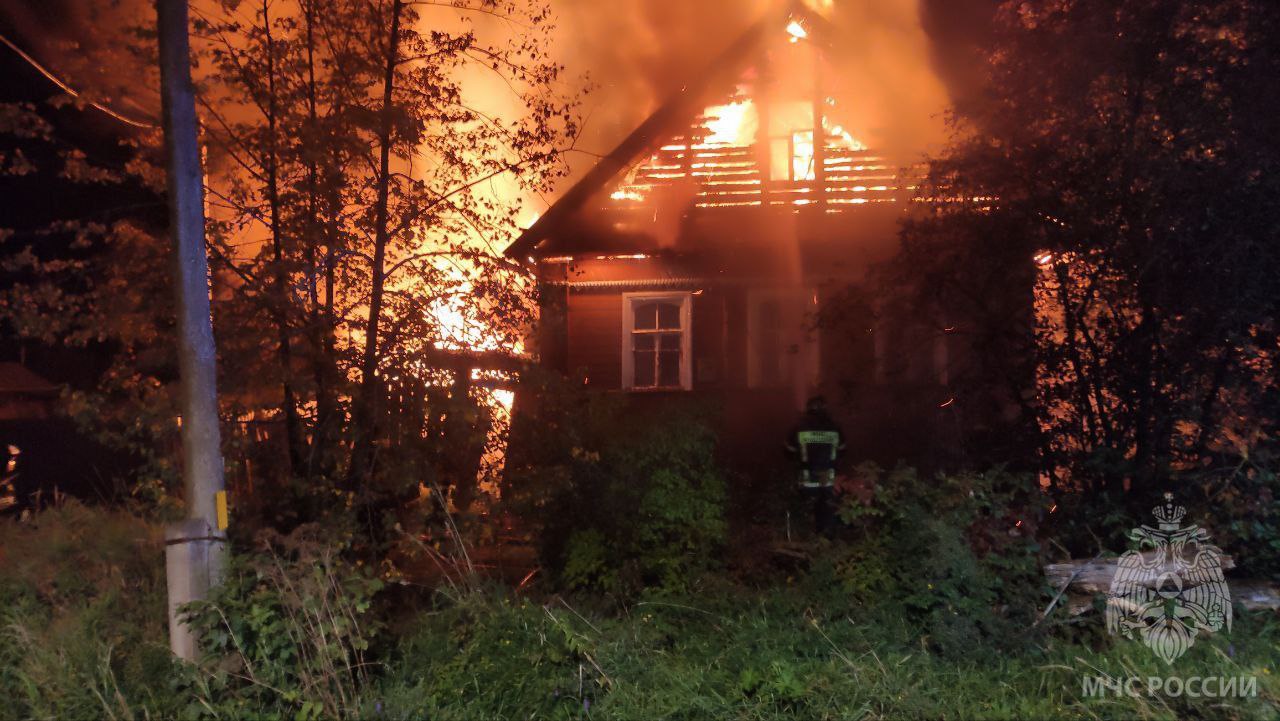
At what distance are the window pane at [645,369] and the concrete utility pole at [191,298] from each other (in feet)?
26.8

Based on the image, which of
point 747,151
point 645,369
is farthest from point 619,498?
point 747,151

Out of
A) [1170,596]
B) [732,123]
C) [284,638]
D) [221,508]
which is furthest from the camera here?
[732,123]

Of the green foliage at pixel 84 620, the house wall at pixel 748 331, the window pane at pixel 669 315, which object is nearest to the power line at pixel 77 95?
the green foliage at pixel 84 620

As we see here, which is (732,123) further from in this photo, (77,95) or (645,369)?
(77,95)

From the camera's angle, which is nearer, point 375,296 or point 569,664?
point 569,664

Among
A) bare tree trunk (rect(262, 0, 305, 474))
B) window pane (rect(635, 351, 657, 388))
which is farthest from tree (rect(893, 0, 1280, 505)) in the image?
bare tree trunk (rect(262, 0, 305, 474))

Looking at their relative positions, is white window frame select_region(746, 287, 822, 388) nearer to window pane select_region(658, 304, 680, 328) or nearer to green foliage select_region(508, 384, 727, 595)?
window pane select_region(658, 304, 680, 328)

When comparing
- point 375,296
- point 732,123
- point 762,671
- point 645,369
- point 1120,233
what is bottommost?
point 762,671

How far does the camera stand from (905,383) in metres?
11.4

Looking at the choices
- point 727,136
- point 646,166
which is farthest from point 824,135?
point 646,166

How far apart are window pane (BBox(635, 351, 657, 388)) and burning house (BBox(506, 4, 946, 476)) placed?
0.8 inches

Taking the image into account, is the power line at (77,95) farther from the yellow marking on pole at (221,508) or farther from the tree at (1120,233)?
the tree at (1120,233)

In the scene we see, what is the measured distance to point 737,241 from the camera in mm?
12492

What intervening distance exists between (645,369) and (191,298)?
8.38 metres
